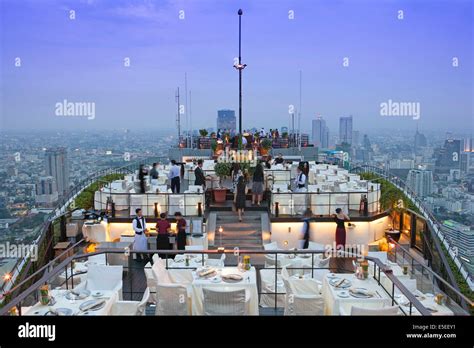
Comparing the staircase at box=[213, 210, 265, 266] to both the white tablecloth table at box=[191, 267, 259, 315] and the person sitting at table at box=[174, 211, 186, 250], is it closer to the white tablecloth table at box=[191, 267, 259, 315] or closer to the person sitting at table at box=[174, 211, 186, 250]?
the person sitting at table at box=[174, 211, 186, 250]

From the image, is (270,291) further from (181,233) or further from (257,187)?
(257,187)

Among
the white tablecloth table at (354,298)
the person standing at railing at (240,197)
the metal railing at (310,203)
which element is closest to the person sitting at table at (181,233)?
the person standing at railing at (240,197)

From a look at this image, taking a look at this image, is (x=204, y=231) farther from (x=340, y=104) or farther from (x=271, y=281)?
(x=340, y=104)

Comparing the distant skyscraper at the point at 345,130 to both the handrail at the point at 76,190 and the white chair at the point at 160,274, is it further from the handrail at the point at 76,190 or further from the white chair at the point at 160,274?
Answer: the white chair at the point at 160,274

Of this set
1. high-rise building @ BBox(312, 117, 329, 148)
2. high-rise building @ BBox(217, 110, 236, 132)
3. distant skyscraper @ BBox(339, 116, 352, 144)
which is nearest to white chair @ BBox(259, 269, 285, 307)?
high-rise building @ BBox(312, 117, 329, 148)

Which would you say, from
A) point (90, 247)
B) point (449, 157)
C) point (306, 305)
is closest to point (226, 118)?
point (449, 157)
